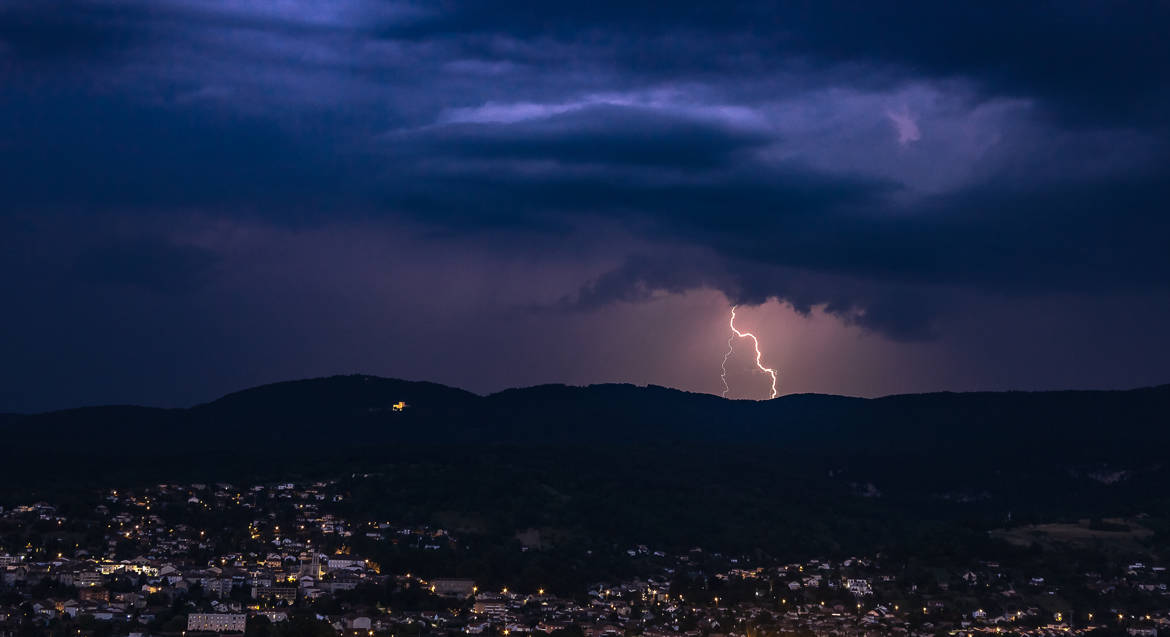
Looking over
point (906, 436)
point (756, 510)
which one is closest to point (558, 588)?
point (756, 510)

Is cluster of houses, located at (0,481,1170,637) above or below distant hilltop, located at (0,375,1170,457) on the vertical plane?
below

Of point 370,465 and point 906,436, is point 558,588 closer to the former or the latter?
point 370,465

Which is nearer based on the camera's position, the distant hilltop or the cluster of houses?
the cluster of houses

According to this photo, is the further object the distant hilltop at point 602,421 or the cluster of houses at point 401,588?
the distant hilltop at point 602,421

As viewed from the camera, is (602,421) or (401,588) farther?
(602,421)

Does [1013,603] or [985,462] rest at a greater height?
[985,462]

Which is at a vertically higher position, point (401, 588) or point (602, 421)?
point (602, 421)

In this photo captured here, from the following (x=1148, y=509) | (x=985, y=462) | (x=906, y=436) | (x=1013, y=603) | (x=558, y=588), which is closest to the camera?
(x=1013, y=603)

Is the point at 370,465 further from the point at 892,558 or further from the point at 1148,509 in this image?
the point at 1148,509

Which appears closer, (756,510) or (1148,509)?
(1148,509)

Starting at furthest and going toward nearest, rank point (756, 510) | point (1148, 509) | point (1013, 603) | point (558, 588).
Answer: point (756, 510) < point (1148, 509) < point (558, 588) < point (1013, 603)

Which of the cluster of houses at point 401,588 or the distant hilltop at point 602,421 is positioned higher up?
the distant hilltop at point 602,421
